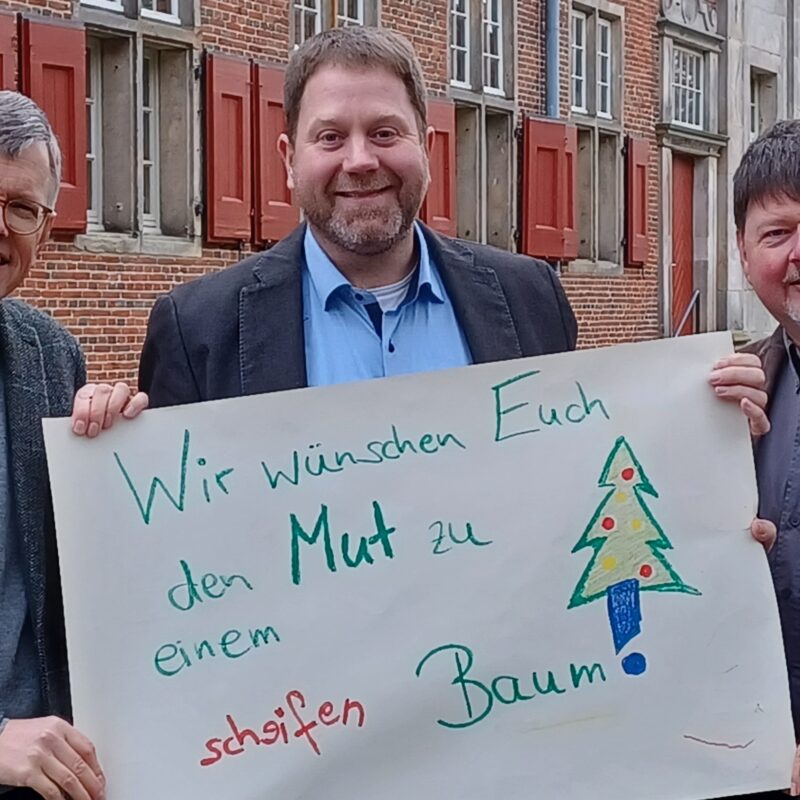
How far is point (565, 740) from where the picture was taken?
2.38 meters

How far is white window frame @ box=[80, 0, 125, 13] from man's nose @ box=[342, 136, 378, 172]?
25.1 feet

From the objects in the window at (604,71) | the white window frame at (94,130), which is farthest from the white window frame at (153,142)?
the window at (604,71)

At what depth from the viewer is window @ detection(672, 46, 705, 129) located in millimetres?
17984

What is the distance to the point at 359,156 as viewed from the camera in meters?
2.51

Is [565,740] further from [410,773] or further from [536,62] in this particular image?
[536,62]

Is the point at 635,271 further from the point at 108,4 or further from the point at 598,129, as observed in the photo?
the point at 108,4

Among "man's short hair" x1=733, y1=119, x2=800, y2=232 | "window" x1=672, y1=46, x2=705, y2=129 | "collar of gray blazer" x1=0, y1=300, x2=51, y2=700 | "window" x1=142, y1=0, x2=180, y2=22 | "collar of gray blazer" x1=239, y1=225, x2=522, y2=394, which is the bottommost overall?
"collar of gray blazer" x1=0, y1=300, x2=51, y2=700

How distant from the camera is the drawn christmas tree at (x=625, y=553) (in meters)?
2.41

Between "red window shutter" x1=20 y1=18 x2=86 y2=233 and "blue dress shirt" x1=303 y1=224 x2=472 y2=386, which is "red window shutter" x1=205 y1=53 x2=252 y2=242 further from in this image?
"blue dress shirt" x1=303 y1=224 x2=472 y2=386

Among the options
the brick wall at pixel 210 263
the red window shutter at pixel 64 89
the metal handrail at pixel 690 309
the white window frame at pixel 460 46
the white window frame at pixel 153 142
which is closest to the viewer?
the red window shutter at pixel 64 89

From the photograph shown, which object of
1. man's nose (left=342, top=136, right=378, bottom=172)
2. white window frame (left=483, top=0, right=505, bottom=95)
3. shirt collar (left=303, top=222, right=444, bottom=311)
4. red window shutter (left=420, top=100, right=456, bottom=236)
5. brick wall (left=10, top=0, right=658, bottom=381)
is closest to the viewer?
man's nose (left=342, top=136, right=378, bottom=172)

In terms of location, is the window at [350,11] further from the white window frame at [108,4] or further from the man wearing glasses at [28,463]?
the man wearing glasses at [28,463]

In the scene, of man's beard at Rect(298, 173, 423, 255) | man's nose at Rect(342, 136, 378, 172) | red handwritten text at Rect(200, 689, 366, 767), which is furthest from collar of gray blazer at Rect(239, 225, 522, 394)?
red handwritten text at Rect(200, 689, 366, 767)

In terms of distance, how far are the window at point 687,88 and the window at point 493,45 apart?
3.86 metres
